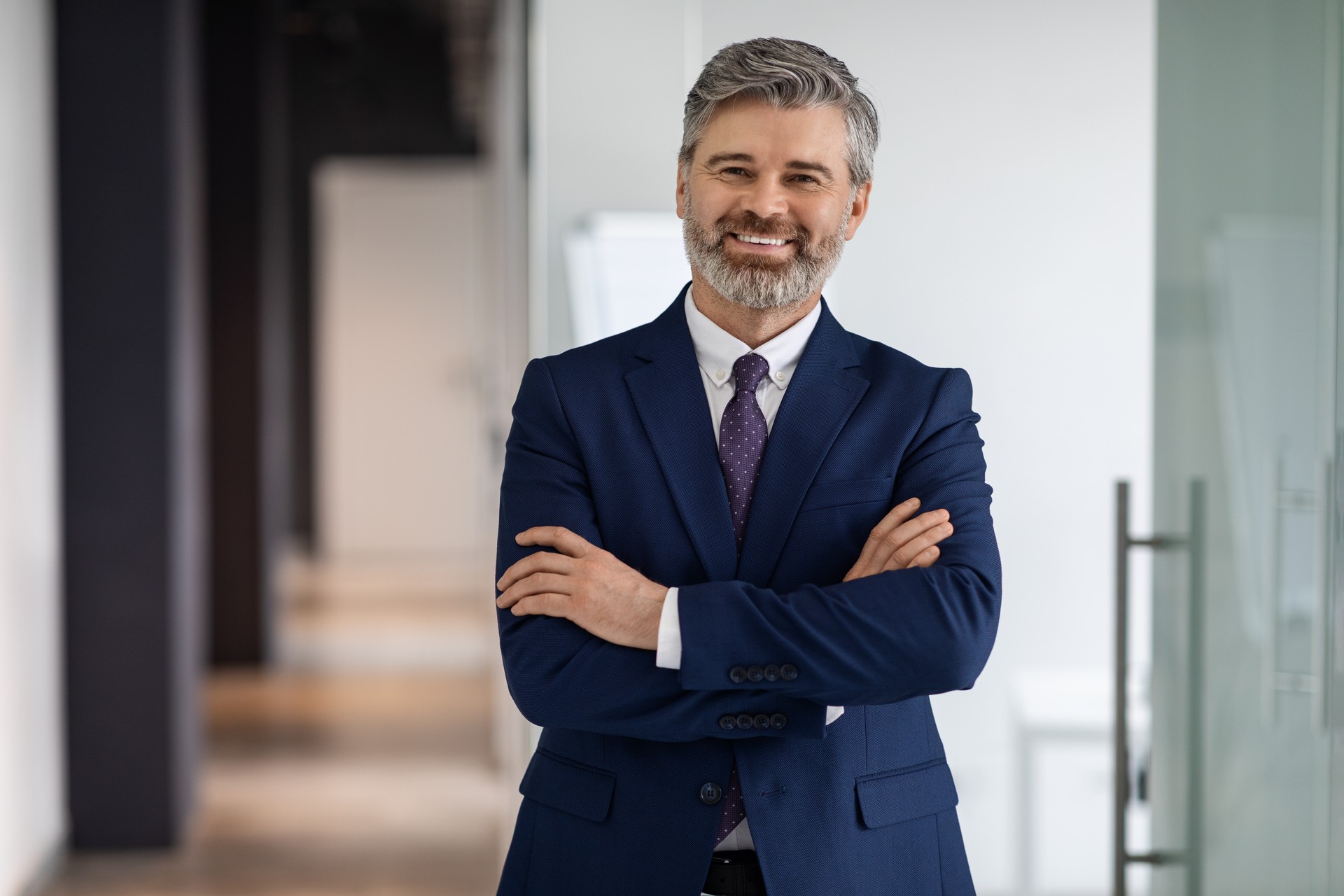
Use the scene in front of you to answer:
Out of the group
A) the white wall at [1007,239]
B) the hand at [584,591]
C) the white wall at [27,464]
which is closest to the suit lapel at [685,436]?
the hand at [584,591]

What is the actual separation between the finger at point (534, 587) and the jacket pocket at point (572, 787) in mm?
223

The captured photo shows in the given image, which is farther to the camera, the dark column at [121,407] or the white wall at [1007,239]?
the dark column at [121,407]

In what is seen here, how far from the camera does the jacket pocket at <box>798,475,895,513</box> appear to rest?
170 centimetres

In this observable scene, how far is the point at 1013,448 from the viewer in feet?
7.47

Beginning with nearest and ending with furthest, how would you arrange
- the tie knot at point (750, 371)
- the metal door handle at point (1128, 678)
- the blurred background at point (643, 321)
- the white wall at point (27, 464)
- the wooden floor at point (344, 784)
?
the tie knot at point (750, 371)
the blurred background at point (643, 321)
the metal door handle at point (1128, 678)
the white wall at point (27, 464)
the wooden floor at point (344, 784)

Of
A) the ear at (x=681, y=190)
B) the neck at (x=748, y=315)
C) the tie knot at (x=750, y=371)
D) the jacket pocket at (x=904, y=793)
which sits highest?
the ear at (x=681, y=190)

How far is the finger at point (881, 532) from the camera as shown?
166 centimetres

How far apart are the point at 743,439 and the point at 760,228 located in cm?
27

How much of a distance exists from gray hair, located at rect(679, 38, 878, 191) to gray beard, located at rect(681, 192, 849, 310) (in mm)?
100

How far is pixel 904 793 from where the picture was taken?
5.59ft

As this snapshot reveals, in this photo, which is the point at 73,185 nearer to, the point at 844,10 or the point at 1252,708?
the point at 844,10

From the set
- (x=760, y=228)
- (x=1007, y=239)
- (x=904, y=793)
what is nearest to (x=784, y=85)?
(x=760, y=228)

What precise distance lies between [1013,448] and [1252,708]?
1.78 ft

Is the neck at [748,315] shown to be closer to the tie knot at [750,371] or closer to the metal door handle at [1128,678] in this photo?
→ the tie knot at [750,371]
